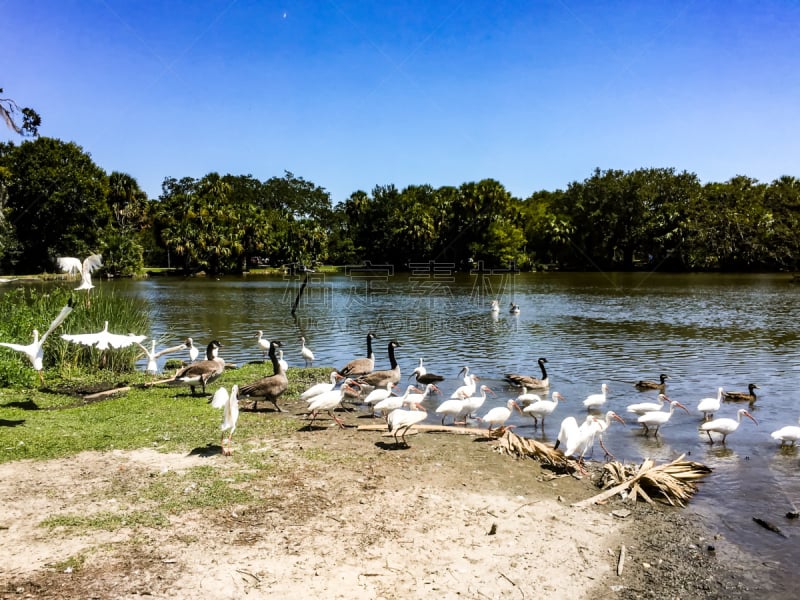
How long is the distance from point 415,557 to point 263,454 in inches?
154

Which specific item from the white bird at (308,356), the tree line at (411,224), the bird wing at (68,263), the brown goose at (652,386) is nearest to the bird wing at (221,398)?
the white bird at (308,356)

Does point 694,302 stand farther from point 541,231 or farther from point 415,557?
point 541,231

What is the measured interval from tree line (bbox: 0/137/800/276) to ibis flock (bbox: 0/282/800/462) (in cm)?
6391

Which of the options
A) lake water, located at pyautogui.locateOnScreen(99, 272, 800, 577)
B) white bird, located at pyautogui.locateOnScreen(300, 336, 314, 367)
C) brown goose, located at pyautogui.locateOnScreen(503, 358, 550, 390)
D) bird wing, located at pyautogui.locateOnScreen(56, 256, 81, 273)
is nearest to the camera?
lake water, located at pyautogui.locateOnScreen(99, 272, 800, 577)

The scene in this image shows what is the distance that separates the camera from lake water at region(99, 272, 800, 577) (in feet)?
34.1

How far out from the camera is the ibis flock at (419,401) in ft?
35.2

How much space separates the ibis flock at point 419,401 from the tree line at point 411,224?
210 feet

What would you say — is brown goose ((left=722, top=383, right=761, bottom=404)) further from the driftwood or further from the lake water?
the driftwood

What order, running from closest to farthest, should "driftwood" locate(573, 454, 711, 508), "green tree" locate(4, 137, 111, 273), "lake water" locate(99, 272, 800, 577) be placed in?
"driftwood" locate(573, 454, 711, 508) → "lake water" locate(99, 272, 800, 577) → "green tree" locate(4, 137, 111, 273)

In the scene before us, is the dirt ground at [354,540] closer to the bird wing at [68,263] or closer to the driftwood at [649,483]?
the driftwood at [649,483]

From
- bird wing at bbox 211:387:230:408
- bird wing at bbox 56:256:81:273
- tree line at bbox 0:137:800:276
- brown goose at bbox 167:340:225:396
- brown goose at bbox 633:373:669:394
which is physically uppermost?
tree line at bbox 0:137:800:276

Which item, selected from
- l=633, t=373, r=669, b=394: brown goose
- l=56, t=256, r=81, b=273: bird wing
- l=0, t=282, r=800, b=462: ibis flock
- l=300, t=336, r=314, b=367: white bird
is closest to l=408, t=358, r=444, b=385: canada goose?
l=0, t=282, r=800, b=462: ibis flock

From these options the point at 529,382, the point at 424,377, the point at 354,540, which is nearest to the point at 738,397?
the point at 529,382

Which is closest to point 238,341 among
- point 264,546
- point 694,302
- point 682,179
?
point 264,546
